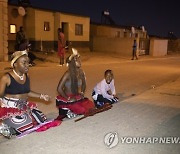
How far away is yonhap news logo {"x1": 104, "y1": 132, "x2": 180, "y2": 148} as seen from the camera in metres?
4.76

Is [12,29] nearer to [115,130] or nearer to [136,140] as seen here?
[115,130]

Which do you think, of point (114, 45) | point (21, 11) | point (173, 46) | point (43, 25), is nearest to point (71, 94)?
point (21, 11)

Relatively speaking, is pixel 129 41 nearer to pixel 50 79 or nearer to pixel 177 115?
pixel 50 79

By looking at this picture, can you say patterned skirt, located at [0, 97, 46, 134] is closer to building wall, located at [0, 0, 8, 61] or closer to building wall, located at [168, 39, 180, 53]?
building wall, located at [0, 0, 8, 61]

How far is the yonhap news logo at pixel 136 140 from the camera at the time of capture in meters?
4.76

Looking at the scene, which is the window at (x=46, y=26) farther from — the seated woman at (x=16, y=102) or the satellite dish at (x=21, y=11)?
the seated woman at (x=16, y=102)

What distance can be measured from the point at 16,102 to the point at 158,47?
31.1 m

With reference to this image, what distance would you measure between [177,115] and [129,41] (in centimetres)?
2440

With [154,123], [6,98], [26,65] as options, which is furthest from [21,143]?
[154,123]

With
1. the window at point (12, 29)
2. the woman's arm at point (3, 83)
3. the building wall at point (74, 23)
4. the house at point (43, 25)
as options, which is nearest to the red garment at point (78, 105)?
the woman's arm at point (3, 83)

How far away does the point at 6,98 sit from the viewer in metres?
4.76

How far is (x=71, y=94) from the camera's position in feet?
19.5

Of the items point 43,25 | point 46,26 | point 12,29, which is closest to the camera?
point 12,29

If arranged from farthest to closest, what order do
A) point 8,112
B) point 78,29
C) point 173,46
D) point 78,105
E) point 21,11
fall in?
1. point 173,46
2. point 78,29
3. point 21,11
4. point 78,105
5. point 8,112
